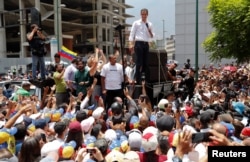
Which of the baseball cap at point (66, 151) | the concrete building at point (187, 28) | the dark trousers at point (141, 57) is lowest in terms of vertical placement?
the baseball cap at point (66, 151)

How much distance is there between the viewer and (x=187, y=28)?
40062 mm

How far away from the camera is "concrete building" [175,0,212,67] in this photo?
38.7 metres

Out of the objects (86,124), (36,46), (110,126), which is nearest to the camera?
(86,124)

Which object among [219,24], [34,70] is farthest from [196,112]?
[219,24]

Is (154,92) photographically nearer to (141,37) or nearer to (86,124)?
(141,37)

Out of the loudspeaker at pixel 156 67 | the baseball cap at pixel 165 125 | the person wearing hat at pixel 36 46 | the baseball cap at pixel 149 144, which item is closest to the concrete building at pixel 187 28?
the loudspeaker at pixel 156 67

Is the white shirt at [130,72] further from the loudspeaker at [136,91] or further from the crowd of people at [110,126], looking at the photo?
the loudspeaker at [136,91]

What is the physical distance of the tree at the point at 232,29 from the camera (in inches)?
744

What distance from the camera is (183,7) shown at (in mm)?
40031

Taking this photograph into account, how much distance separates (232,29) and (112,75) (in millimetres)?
13913

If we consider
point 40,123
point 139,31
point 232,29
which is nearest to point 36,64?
point 139,31

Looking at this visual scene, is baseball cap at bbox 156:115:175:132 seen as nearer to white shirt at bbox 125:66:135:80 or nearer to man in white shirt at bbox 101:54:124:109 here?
man in white shirt at bbox 101:54:124:109

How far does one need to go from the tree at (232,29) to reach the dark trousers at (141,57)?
1132 centimetres

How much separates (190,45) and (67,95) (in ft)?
107
